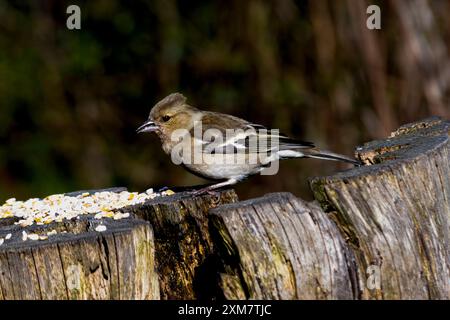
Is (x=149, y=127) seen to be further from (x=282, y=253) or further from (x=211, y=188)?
(x=282, y=253)

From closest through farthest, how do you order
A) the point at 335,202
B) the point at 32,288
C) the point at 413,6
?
1. the point at 32,288
2. the point at 335,202
3. the point at 413,6

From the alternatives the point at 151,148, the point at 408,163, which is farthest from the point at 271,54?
the point at 408,163

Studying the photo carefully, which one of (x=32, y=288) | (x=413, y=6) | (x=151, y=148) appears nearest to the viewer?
(x=32, y=288)

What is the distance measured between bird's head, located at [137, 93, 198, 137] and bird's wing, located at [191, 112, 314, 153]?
0.18 meters

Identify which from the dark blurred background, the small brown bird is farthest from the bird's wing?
the dark blurred background

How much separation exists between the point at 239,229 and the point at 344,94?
549 centimetres

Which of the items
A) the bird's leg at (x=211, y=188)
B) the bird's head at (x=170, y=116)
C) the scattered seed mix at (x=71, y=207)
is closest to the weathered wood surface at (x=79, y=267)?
the scattered seed mix at (x=71, y=207)

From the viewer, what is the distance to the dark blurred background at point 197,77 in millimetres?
8453

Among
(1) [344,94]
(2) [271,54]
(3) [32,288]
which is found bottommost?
(3) [32,288]

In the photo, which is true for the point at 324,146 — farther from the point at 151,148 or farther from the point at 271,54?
the point at 151,148

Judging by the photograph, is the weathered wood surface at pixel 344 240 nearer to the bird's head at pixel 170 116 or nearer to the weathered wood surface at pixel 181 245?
the weathered wood surface at pixel 181 245

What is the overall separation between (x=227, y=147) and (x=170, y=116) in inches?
23.8
